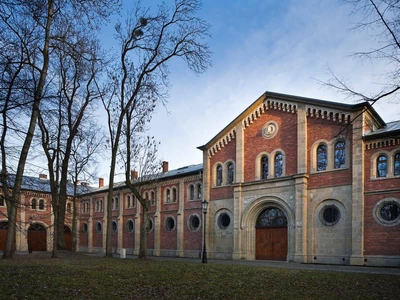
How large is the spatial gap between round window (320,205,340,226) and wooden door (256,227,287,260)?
3.19 meters

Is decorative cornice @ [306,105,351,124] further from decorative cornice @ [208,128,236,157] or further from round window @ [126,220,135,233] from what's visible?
round window @ [126,220,135,233]

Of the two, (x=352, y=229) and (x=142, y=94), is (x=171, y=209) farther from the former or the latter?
(x=352, y=229)

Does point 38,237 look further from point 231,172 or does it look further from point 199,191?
point 231,172

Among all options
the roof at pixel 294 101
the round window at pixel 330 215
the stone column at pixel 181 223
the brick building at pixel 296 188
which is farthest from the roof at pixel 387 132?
the stone column at pixel 181 223

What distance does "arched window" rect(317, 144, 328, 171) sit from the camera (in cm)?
2458

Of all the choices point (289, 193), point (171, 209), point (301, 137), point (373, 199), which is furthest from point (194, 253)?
point (373, 199)

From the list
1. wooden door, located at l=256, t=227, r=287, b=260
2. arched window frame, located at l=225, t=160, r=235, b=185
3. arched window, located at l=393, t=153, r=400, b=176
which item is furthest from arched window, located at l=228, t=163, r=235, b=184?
arched window, located at l=393, t=153, r=400, b=176

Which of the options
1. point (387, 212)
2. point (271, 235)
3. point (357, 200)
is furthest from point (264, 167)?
point (387, 212)

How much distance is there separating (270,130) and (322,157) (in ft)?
14.3

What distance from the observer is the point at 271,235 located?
27047 mm

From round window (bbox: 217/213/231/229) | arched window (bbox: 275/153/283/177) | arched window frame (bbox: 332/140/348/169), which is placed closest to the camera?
arched window frame (bbox: 332/140/348/169)

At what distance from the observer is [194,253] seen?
32719mm

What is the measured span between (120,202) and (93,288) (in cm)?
3357

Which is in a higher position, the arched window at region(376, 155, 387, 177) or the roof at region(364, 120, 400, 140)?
the roof at region(364, 120, 400, 140)
